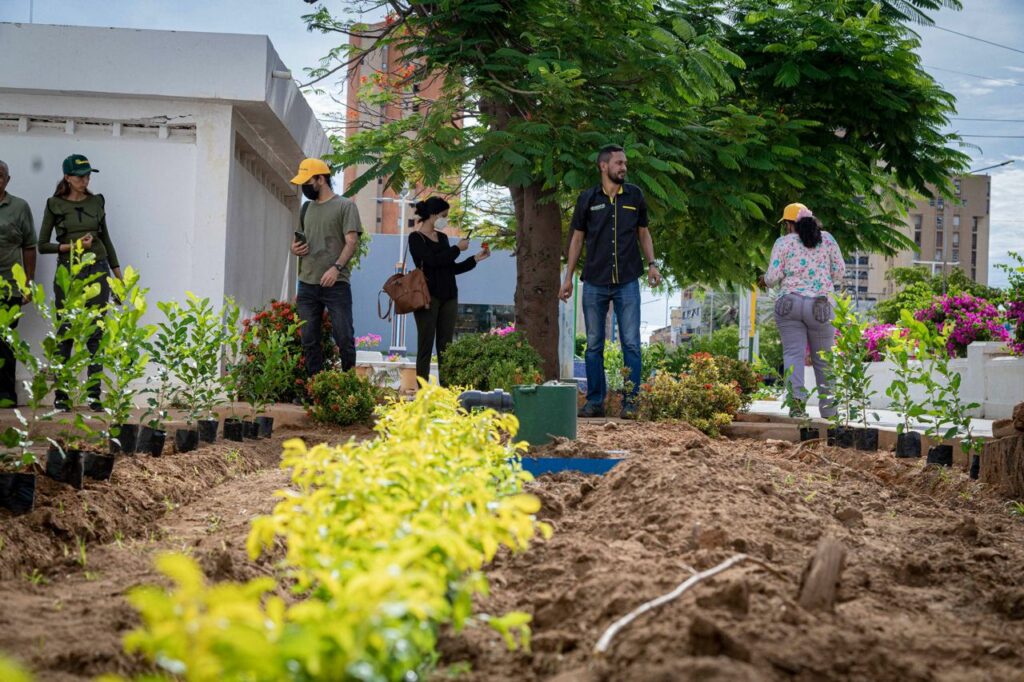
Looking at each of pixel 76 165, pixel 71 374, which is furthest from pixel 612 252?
pixel 71 374

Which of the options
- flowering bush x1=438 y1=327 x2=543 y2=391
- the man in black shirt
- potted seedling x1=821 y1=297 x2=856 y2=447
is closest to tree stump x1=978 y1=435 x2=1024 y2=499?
potted seedling x1=821 y1=297 x2=856 y2=447

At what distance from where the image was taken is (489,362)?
30.2 ft

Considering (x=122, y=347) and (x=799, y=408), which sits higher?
(x=122, y=347)

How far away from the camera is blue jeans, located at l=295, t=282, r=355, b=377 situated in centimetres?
954

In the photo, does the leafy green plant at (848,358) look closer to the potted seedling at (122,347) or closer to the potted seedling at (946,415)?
the potted seedling at (946,415)

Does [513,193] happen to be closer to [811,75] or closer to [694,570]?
[811,75]

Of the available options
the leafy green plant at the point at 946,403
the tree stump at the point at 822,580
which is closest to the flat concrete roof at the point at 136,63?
the leafy green plant at the point at 946,403

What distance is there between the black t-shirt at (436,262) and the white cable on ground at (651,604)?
7236 mm

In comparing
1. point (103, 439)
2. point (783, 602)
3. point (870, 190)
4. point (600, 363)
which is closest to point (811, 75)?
point (870, 190)

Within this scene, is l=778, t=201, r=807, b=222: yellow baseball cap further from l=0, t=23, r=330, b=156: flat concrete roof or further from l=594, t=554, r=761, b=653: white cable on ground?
l=594, t=554, r=761, b=653: white cable on ground

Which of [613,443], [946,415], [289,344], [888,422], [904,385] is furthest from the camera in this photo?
[888,422]

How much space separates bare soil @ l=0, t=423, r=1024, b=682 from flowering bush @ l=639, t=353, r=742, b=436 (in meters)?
2.82

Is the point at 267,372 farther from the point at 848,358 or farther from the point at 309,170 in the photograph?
the point at 848,358

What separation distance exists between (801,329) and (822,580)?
691 centimetres
